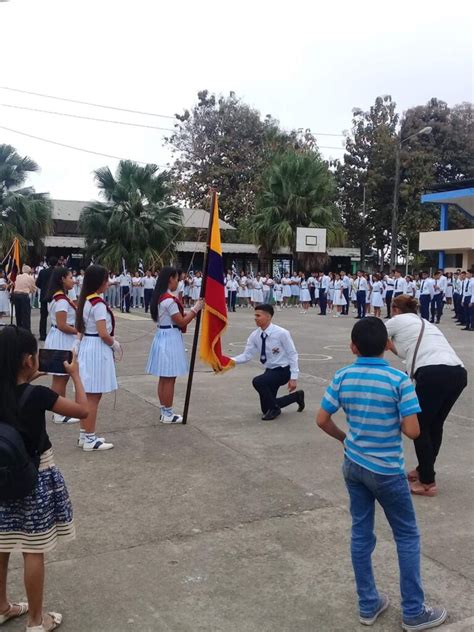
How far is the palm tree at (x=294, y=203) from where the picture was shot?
32000 mm

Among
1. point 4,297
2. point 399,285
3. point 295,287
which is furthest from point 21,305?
point 295,287

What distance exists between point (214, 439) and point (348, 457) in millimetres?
3373

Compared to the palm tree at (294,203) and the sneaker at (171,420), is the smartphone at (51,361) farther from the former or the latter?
the palm tree at (294,203)

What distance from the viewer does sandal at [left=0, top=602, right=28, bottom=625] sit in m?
3.20

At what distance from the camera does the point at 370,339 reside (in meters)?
3.29

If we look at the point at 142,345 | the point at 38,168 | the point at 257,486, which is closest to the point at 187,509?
the point at 257,486

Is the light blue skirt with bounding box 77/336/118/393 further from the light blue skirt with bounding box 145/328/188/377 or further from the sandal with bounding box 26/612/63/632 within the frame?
the sandal with bounding box 26/612/63/632

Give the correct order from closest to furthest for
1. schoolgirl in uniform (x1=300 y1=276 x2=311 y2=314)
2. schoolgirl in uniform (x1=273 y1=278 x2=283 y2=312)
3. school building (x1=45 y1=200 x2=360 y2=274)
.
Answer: schoolgirl in uniform (x1=300 y1=276 x2=311 y2=314) → schoolgirl in uniform (x1=273 y1=278 x2=283 y2=312) → school building (x1=45 y1=200 x2=360 y2=274)

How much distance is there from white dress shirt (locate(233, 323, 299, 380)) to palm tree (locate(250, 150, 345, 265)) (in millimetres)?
24317

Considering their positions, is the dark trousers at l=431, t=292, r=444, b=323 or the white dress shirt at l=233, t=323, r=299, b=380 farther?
the dark trousers at l=431, t=292, r=444, b=323

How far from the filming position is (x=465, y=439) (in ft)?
22.0

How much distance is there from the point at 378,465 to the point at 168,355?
403cm

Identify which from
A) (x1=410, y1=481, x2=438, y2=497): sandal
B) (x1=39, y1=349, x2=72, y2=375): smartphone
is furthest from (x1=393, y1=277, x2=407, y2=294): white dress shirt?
(x1=39, y1=349, x2=72, y2=375): smartphone

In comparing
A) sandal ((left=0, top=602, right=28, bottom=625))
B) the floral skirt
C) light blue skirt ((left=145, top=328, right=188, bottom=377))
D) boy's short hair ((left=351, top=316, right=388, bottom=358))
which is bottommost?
sandal ((left=0, top=602, right=28, bottom=625))
